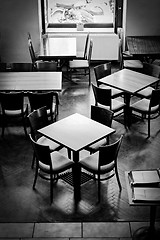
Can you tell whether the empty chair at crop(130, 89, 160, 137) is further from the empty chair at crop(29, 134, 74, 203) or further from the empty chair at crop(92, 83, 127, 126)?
the empty chair at crop(29, 134, 74, 203)

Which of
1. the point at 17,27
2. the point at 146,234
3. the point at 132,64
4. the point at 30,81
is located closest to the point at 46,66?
the point at 30,81

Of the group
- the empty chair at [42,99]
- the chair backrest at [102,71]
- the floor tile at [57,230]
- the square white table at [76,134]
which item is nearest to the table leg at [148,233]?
the floor tile at [57,230]

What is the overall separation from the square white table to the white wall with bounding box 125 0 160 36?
5121 mm

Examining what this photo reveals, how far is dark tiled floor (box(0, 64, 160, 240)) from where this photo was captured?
521 cm

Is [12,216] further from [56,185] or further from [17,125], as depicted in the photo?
[17,125]

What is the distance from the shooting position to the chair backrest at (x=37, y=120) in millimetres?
6332

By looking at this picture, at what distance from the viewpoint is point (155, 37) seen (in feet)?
34.4

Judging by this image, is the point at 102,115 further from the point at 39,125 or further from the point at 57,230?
the point at 57,230

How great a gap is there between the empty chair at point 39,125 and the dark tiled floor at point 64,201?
0.55 metres

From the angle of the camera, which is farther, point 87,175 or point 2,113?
point 2,113

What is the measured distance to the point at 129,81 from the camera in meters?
8.01

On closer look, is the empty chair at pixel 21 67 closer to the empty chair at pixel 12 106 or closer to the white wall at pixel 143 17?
the empty chair at pixel 12 106

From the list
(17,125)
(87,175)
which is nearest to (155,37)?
(17,125)

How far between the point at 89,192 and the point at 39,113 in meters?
1.58
